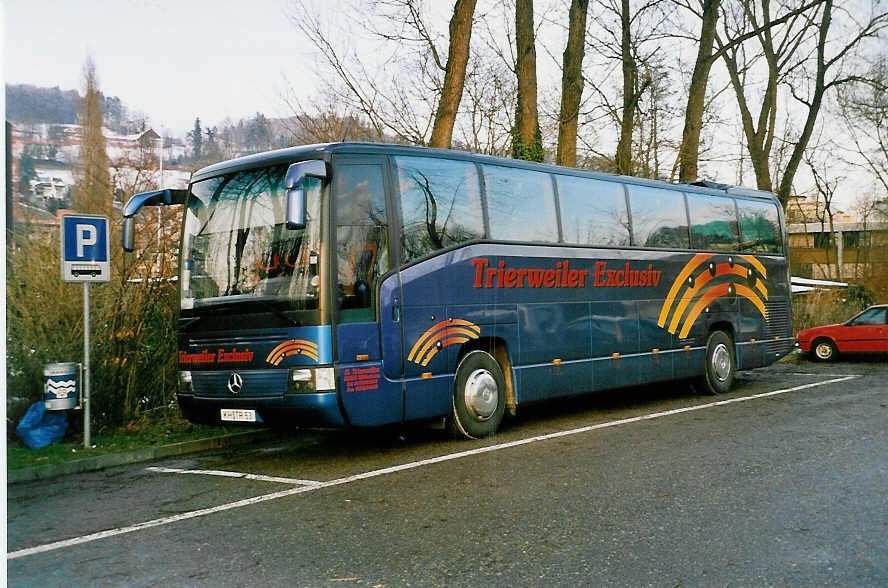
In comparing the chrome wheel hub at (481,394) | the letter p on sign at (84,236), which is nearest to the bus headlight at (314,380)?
the chrome wheel hub at (481,394)

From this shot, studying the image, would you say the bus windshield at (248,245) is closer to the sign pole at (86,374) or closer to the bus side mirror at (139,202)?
the bus side mirror at (139,202)

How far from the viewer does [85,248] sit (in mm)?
10609

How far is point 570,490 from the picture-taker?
754 cm

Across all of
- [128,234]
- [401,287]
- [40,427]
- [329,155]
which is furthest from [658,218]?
[40,427]

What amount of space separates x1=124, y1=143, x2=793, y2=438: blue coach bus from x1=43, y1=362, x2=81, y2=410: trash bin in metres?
1.39

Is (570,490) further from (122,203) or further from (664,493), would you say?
(122,203)

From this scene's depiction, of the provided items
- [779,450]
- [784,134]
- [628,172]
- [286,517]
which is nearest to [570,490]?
[286,517]

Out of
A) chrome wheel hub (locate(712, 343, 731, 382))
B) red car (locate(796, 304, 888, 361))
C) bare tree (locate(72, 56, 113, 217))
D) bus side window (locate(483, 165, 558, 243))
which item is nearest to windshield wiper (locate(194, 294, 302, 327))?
bus side window (locate(483, 165, 558, 243))

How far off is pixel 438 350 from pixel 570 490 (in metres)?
3.05

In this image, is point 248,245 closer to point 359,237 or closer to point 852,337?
point 359,237

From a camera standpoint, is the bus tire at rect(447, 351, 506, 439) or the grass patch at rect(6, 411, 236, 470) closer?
the grass patch at rect(6, 411, 236, 470)

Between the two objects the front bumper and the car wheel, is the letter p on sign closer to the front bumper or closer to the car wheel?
the front bumper

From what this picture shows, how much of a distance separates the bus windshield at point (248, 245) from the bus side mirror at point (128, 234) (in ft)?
1.98

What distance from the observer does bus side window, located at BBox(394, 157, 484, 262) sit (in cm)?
1009
